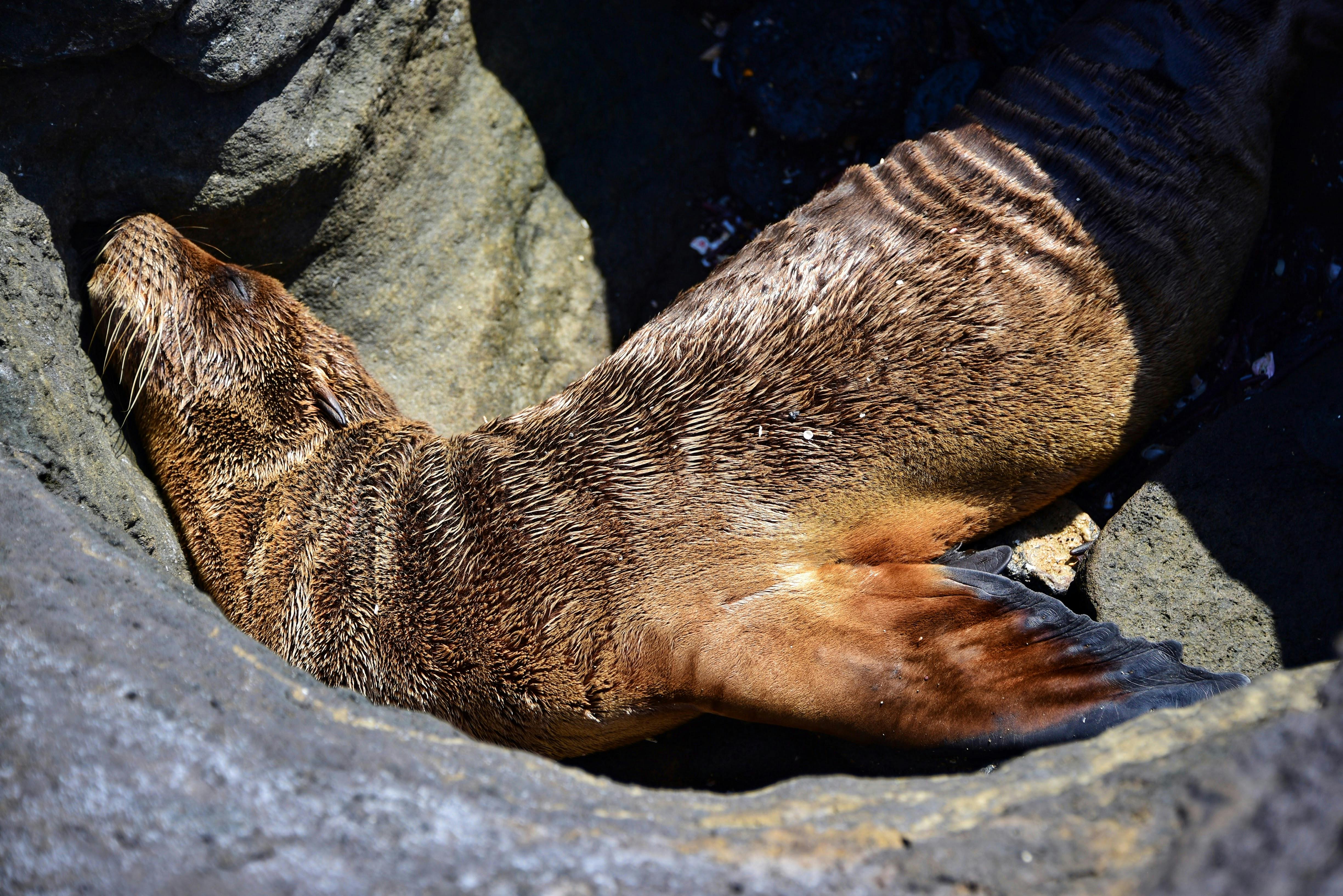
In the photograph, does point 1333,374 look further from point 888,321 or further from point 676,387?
point 676,387

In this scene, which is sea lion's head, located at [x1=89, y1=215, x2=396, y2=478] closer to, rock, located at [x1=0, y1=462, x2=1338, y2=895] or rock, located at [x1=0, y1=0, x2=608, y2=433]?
rock, located at [x1=0, y1=0, x2=608, y2=433]

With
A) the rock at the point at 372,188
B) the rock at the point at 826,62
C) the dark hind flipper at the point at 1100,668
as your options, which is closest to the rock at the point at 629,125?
the rock at the point at 372,188

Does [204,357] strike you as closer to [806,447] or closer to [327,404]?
[327,404]

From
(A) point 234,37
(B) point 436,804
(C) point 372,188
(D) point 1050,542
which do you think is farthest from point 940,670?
(A) point 234,37

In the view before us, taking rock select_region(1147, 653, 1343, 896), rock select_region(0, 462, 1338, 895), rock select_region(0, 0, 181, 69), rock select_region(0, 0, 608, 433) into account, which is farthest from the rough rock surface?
rock select_region(0, 0, 181, 69)

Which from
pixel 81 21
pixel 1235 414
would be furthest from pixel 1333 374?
pixel 81 21

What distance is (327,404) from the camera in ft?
11.3

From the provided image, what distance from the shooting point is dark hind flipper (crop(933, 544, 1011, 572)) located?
3.17 meters

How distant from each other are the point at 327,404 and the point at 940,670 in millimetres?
2356

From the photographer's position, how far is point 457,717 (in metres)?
3.03

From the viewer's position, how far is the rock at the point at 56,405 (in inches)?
108

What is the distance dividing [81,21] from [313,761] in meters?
2.43

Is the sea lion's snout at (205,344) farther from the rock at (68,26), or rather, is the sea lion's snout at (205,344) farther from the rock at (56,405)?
the rock at (68,26)

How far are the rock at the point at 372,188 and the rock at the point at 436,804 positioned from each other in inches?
71.7
